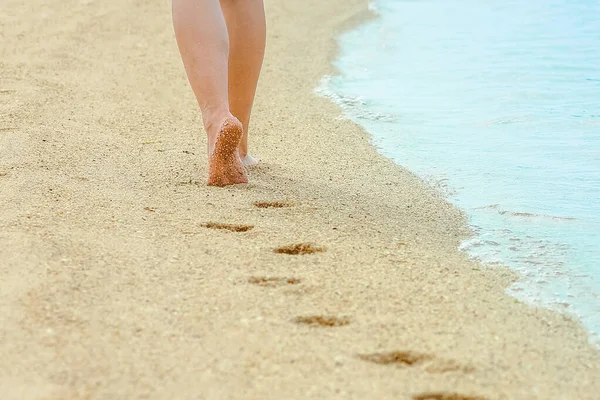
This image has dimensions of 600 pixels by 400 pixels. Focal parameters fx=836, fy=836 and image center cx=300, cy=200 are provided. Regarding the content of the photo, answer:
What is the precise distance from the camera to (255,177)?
2510 mm

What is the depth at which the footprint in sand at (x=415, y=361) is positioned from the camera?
4.80 feet

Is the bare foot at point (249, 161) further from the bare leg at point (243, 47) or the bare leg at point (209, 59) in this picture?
the bare leg at point (209, 59)

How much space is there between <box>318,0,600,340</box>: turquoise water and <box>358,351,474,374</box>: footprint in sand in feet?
1.48

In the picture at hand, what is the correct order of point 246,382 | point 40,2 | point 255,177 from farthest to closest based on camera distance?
point 40,2 → point 255,177 → point 246,382

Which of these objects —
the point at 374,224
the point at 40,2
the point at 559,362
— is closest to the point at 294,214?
the point at 374,224

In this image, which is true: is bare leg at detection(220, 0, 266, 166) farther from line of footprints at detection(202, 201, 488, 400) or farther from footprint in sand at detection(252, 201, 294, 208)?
line of footprints at detection(202, 201, 488, 400)

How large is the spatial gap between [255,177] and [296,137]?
0.69m

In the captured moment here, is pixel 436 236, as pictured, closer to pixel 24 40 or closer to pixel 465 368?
pixel 465 368

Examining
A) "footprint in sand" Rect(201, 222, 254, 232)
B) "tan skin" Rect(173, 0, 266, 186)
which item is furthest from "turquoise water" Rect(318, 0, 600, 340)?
"tan skin" Rect(173, 0, 266, 186)

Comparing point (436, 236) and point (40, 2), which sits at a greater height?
point (40, 2)

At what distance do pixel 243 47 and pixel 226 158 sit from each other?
0.43m

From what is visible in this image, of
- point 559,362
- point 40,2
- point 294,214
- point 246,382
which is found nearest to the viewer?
point 246,382

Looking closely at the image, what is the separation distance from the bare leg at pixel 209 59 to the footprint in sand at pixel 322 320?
0.73 meters

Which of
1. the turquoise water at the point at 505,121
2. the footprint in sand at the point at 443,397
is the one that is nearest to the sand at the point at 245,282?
the footprint in sand at the point at 443,397
